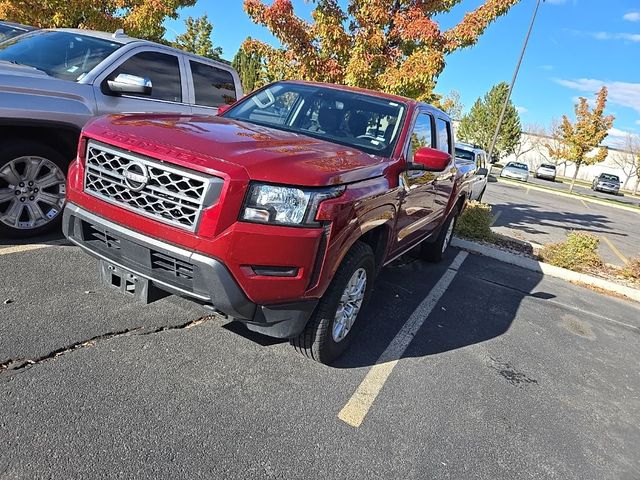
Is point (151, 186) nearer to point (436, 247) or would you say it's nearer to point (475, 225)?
point (436, 247)

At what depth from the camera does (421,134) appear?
4.27 m

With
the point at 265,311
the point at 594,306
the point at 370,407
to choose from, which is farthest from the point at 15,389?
the point at 594,306

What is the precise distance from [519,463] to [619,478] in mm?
618

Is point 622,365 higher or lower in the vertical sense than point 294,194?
lower

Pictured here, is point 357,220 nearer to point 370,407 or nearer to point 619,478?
point 370,407

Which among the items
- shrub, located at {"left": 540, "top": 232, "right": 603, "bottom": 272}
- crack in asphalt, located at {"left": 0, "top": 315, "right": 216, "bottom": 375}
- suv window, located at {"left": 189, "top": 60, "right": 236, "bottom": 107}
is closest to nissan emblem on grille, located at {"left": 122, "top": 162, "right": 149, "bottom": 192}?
crack in asphalt, located at {"left": 0, "top": 315, "right": 216, "bottom": 375}

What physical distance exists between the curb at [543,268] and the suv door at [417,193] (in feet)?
9.61

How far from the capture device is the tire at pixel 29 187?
3781mm

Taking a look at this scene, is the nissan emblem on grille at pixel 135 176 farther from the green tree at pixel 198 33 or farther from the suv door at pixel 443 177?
the green tree at pixel 198 33

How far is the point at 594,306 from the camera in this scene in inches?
232

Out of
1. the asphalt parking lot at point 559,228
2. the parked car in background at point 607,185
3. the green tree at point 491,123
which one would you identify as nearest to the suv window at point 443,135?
the asphalt parking lot at point 559,228

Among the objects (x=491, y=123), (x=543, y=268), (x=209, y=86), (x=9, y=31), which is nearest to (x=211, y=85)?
(x=209, y=86)

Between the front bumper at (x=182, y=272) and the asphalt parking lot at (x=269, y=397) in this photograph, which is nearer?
the asphalt parking lot at (x=269, y=397)

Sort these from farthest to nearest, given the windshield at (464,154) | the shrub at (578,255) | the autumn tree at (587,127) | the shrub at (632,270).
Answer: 1. the autumn tree at (587,127)
2. the windshield at (464,154)
3. the shrub at (578,255)
4. the shrub at (632,270)
